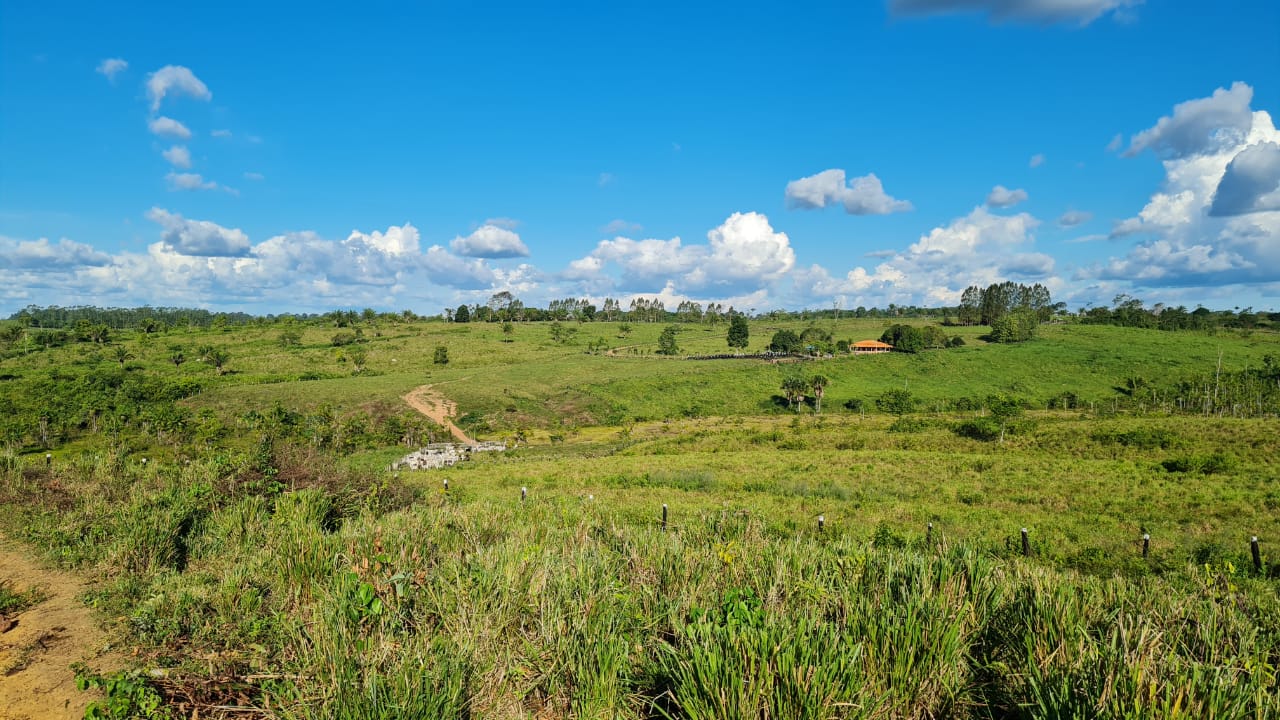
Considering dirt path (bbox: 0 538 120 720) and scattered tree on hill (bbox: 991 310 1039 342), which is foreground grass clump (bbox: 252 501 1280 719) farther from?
scattered tree on hill (bbox: 991 310 1039 342)

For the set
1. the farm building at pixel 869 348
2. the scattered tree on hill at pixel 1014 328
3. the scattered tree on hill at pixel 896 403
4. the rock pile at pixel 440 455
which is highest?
the scattered tree on hill at pixel 1014 328

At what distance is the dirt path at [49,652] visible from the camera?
18.2 feet

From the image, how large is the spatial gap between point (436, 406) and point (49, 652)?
182 ft

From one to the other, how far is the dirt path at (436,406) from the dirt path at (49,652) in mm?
43202

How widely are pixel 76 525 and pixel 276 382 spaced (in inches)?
2717

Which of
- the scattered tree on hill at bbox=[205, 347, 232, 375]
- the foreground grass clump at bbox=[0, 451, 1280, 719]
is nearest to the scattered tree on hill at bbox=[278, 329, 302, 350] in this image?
the scattered tree on hill at bbox=[205, 347, 232, 375]

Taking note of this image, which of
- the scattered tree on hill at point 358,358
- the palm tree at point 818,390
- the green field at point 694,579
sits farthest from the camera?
the scattered tree on hill at point 358,358

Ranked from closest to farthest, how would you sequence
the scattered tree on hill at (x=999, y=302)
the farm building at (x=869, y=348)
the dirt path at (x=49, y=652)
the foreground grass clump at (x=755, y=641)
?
the foreground grass clump at (x=755, y=641), the dirt path at (x=49, y=652), the farm building at (x=869, y=348), the scattered tree on hill at (x=999, y=302)

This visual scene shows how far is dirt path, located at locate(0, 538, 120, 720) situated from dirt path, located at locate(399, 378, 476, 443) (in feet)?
142

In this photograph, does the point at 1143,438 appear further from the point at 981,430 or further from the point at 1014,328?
the point at 1014,328

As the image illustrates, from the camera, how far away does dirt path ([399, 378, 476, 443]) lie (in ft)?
178

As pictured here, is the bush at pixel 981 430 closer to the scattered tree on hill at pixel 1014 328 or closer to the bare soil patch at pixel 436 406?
the bare soil patch at pixel 436 406

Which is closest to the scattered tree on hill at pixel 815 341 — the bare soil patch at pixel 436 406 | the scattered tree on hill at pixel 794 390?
the scattered tree on hill at pixel 794 390

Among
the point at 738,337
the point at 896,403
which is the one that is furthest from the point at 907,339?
the point at 896,403
